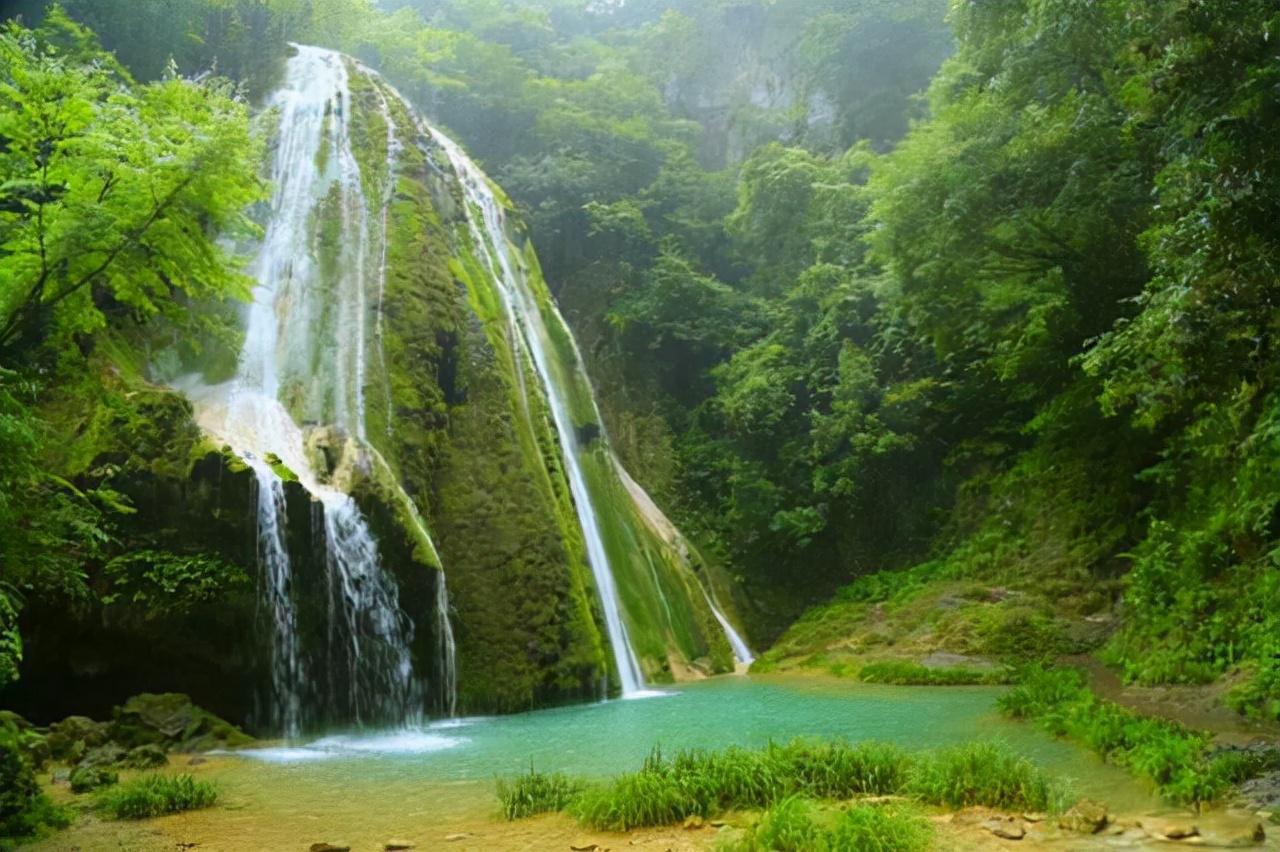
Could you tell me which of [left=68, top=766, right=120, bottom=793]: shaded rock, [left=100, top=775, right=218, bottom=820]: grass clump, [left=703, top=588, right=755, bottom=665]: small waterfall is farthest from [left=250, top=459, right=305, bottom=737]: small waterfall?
[left=703, top=588, right=755, bottom=665]: small waterfall

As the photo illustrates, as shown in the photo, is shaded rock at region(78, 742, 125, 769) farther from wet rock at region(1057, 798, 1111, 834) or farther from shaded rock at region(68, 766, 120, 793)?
wet rock at region(1057, 798, 1111, 834)

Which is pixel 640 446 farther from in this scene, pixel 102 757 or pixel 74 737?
pixel 102 757

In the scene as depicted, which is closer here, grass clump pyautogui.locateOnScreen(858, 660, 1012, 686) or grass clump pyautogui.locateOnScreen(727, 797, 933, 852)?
grass clump pyautogui.locateOnScreen(727, 797, 933, 852)

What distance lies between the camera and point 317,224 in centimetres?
1694

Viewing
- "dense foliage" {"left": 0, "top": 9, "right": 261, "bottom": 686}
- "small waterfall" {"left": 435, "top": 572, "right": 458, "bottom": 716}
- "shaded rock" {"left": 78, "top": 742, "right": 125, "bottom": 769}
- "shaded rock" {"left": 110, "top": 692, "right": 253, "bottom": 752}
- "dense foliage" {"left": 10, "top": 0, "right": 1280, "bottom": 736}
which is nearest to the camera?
"dense foliage" {"left": 0, "top": 9, "right": 261, "bottom": 686}

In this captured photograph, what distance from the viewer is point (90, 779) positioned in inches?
270

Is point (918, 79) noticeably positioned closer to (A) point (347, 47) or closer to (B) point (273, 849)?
(A) point (347, 47)

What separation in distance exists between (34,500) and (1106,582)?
14.5m

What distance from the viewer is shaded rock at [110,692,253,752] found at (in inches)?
360

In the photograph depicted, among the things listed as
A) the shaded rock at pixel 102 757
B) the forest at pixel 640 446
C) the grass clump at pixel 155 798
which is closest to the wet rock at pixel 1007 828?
the forest at pixel 640 446

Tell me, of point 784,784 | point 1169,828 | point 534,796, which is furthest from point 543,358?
point 1169,828

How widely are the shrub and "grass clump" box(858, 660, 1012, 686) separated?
7.57 m

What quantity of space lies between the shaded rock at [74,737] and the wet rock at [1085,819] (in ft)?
28.0

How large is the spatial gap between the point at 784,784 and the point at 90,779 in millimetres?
5479
